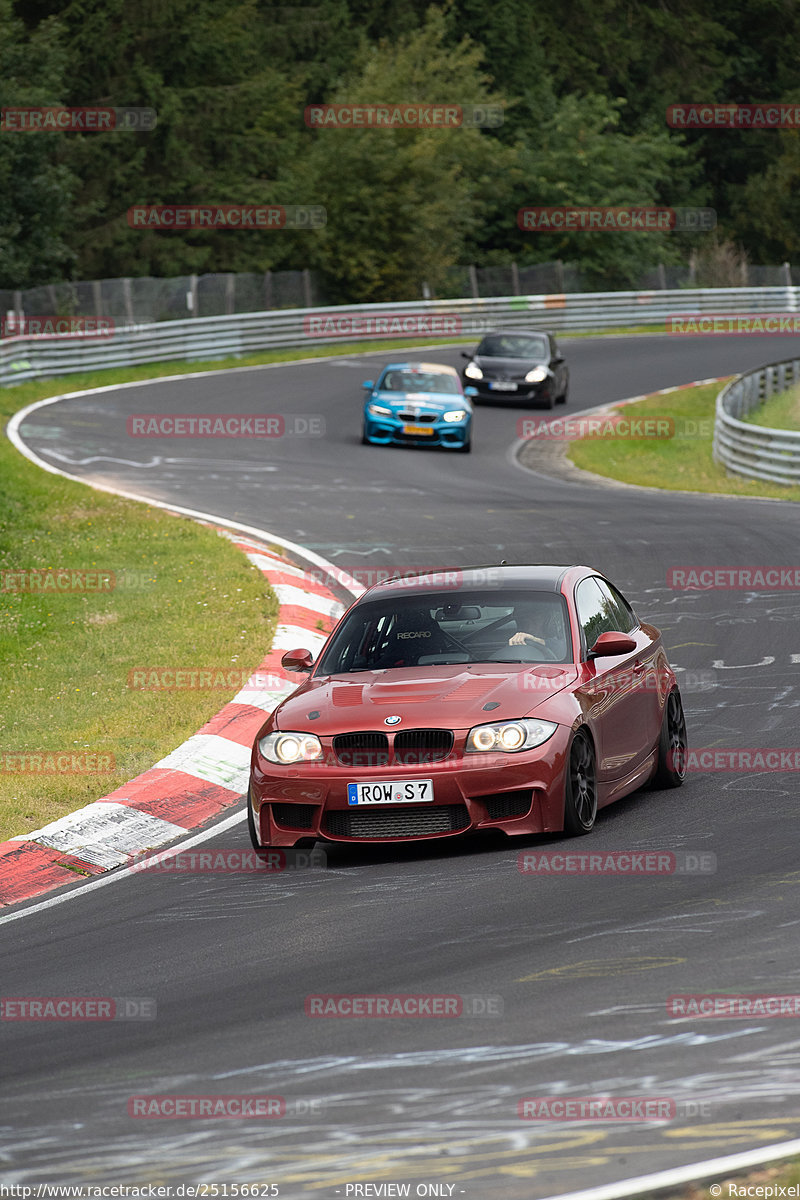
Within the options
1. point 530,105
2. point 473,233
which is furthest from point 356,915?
point 530,105

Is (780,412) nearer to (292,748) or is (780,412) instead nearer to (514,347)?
(514,347)

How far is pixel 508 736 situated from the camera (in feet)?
28.2

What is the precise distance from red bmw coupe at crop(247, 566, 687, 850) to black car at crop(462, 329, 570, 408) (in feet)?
86.1

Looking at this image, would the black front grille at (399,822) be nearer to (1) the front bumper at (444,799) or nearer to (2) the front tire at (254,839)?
(1) the front bumper at (444,799)

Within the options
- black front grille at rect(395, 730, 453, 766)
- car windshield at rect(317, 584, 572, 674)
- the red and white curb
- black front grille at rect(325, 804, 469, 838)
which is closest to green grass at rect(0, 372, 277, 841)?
the red and white curb

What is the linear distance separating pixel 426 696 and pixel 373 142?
48421 millimetres

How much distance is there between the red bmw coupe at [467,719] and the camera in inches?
337

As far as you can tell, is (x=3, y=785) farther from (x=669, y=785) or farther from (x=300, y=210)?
(x=300, y=210)

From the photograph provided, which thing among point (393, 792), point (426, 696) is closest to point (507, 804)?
point (393, 792)

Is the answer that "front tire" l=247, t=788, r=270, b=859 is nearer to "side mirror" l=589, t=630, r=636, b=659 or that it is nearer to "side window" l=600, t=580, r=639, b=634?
"side mirror" l=589, t=630, r=636, b=659

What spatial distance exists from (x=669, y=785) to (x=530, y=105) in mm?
65718

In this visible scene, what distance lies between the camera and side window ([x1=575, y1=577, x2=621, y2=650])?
985cm

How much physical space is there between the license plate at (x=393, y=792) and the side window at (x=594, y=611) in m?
1.60

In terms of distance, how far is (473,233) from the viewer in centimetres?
6444
